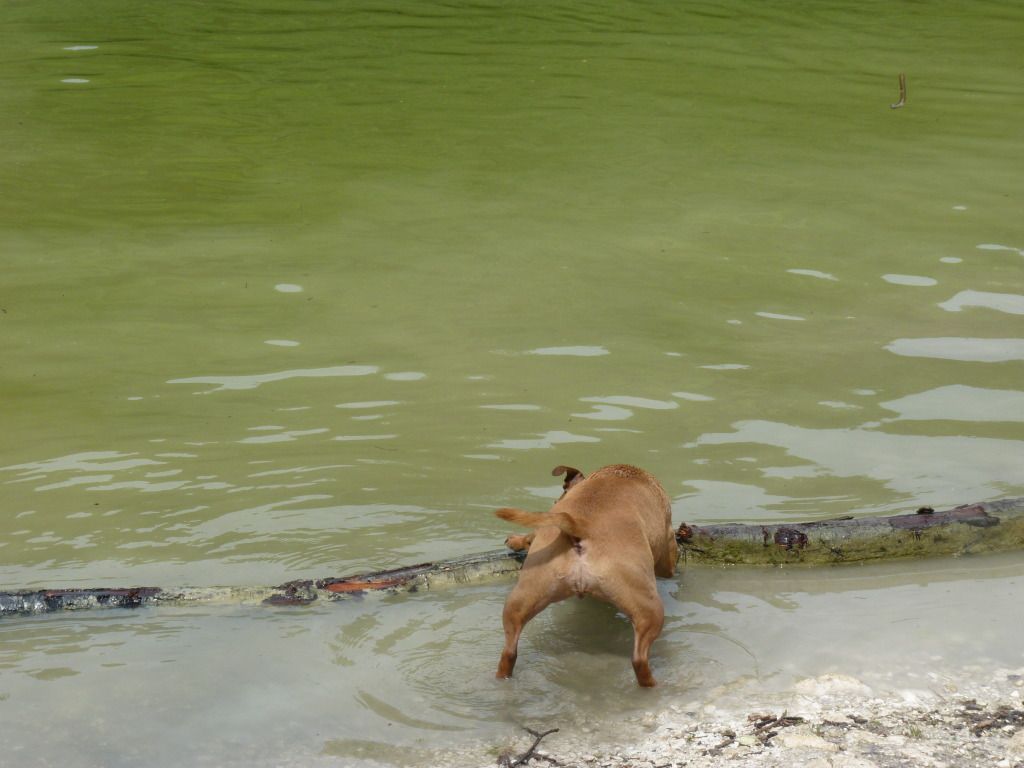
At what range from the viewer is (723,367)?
817 cm

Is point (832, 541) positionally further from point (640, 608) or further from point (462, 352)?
point (462, 352)

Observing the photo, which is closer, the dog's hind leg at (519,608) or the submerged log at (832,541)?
the dog's hind leg at (519,608)

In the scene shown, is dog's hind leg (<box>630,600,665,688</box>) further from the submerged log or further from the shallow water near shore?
the submerged log

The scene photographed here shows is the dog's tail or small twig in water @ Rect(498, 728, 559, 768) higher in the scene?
the dog's tail

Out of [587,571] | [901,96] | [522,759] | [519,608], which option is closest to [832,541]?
[587,571]

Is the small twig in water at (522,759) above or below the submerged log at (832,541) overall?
below

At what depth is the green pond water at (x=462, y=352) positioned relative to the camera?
5164 mm

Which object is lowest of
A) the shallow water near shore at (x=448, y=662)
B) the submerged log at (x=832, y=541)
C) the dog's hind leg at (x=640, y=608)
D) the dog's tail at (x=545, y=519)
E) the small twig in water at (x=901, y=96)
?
the shallow water near shore at (x=448, y=662)

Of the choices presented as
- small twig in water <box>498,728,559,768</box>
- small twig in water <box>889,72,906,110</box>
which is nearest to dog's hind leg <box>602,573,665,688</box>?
small twig in water <box>498,728,559,768</box>

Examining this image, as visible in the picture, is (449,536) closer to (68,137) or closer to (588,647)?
(588,647)

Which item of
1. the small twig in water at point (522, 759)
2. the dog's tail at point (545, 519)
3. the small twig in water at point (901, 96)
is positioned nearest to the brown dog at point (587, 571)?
the dog's tail at point (545, 519)

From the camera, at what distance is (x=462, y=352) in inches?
332

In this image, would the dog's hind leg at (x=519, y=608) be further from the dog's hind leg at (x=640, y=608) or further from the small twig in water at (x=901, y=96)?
the small twig in water at (x=901, y=96)

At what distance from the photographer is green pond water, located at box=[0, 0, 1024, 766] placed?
516cm
